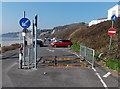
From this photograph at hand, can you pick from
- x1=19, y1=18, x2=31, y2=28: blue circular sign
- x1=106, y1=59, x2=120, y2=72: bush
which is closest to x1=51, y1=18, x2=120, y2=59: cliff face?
x1=106, y1=59, x2=120, y2=72: bush

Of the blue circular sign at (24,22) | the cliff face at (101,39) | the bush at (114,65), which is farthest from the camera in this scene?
the cliff face at (101,39)

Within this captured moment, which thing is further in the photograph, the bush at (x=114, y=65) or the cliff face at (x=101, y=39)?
the cliff face at (x=101, y=39)

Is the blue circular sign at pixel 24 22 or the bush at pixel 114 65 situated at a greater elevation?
the blue circular sign at pixel 24 22

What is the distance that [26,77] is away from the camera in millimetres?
8406

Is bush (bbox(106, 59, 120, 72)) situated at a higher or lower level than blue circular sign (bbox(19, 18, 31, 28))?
lower

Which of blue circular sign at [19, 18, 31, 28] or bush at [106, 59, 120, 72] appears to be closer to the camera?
bush at [106, 59, 120, 72]

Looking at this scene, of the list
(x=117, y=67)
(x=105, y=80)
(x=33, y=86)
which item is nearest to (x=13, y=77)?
(x=33, y=86)

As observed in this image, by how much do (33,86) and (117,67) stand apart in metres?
4.98

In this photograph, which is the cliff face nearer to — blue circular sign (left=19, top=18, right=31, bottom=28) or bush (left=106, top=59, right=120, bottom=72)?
bush (left=106, top=59, right=120, bottom=72)

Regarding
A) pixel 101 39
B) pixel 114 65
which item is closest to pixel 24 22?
pixel 114 65

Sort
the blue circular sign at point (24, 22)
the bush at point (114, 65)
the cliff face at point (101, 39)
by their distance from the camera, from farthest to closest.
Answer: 1. the cliff face at point (101, 39)
2. the blue circular sign at point (24, 22)
3. the bush at point (114, 65)

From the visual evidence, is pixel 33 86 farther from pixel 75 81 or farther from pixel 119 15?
pixel 119 15

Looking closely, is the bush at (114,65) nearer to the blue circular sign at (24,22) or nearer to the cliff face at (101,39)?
the cliff face at (101,39)

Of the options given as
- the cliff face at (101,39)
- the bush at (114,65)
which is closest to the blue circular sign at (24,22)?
the bush at (114,65)
